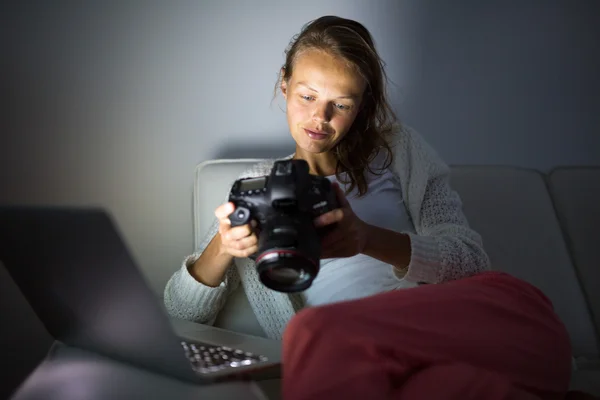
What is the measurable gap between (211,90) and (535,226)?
0.78m

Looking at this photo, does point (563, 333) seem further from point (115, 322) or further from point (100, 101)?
point (100, 101)

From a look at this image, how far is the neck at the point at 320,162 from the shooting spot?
4.10 feet

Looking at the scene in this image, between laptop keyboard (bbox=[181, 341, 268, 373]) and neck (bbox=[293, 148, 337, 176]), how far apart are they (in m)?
0.48

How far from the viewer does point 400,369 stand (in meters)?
0.69

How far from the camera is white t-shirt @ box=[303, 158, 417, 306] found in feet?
3.72

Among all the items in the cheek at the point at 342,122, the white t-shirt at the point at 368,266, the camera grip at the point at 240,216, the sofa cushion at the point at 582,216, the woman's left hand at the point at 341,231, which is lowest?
the sofa cushion at the point at 582,216

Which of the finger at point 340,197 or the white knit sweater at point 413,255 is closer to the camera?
the finger at point 340,197

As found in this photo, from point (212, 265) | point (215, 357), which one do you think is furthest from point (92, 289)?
point (212, 265)

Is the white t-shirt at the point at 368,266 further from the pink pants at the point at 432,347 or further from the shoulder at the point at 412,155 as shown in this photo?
the pink pants at the point at 432,347

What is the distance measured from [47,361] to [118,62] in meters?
0.79

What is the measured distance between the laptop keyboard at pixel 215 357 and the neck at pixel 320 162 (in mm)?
476

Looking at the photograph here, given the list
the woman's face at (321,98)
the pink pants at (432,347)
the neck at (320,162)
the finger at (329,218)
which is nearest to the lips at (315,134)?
the woman's face at (321,98)

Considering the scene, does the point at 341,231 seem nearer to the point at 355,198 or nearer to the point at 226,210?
the point at 226,210

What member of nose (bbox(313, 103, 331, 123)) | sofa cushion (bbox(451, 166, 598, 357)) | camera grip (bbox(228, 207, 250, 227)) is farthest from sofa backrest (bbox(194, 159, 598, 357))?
camera grip (bbox(228, 207, 250, 227))
